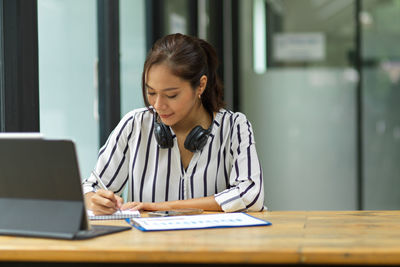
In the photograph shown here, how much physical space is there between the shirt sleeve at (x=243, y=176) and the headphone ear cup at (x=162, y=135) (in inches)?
9.8

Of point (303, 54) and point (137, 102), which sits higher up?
point (303, 54)

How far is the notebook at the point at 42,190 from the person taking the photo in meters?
1.56

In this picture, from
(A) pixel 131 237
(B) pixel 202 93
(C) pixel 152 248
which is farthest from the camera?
(B) pixel 202 93

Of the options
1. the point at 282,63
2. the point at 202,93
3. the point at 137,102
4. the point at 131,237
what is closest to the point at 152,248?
the point at 131,237

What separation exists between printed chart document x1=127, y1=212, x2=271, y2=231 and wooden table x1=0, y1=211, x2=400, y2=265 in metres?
0.04

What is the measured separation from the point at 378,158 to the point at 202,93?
305 centimetres

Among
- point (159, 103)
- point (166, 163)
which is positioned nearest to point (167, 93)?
point (159, 103)

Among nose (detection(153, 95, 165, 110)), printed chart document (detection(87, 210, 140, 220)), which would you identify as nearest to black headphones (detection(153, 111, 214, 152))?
nose (detection(153, 95, 165, 110))

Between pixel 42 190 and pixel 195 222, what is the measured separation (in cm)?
45

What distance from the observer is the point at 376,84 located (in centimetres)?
512

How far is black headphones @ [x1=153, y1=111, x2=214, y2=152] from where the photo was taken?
2.36 m

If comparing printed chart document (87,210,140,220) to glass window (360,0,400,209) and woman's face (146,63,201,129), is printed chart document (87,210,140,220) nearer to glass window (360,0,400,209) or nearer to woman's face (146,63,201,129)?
woman's face (146,63,201,129)

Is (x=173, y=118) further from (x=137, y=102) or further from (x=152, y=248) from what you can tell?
(x=137, y=102)

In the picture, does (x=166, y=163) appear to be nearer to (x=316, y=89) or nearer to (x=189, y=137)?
(x=189, y=137)
